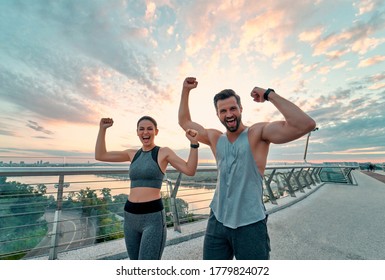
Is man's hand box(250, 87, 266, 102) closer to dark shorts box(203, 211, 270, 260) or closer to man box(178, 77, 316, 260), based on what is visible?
man box(178, 77, 316, 260)

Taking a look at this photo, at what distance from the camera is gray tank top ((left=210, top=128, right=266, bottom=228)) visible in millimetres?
1343

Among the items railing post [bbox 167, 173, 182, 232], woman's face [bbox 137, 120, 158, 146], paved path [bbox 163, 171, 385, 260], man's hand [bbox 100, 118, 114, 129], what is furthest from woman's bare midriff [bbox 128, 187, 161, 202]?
railing post [bbox 167, 173, 182, 232]

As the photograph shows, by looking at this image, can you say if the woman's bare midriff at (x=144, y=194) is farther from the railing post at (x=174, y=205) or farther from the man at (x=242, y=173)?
the railing post at (x=174, y=205)

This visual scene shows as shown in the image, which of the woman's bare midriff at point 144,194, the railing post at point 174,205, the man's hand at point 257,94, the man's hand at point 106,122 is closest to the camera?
the man's hand at point 257,94

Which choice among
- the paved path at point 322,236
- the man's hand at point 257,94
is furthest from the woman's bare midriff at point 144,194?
the paved path at point 322,236

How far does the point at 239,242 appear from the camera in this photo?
1.32 meters

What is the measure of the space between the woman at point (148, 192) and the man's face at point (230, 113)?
0.37 meters

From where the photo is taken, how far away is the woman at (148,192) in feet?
5.54

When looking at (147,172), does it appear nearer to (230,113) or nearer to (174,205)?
(230,113)

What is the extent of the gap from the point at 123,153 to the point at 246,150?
145 cm

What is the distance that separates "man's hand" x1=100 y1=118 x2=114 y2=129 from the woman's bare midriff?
885 mm

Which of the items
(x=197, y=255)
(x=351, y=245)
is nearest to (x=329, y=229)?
(x=351, y=245)
